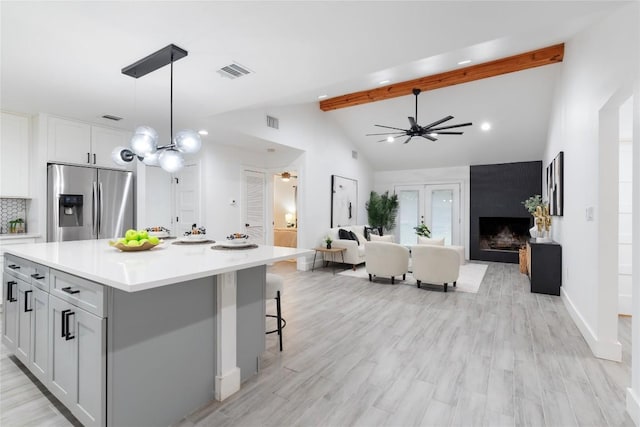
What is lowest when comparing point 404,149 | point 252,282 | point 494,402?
point 494,402

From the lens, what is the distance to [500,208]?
7.86 metres

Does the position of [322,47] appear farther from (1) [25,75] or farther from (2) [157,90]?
(1) [25,75]

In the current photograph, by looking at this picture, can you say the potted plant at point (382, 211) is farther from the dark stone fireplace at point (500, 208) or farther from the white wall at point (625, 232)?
the white wall at point (625, 232)

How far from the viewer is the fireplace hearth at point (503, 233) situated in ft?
25.8

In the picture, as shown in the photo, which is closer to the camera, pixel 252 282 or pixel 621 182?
pixel 252 282

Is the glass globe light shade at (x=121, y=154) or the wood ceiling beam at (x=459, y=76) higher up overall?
the wood ceiling beam at (x=459, y=76)

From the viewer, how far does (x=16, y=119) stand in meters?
4.08

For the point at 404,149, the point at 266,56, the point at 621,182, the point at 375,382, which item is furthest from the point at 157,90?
the point at 404,149

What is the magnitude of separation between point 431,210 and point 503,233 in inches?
73.5

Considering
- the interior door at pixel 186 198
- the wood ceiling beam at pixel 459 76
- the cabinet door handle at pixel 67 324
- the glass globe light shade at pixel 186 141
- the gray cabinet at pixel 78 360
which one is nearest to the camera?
the gray cabinet at pixel 78 360

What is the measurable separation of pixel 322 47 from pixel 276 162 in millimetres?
4483

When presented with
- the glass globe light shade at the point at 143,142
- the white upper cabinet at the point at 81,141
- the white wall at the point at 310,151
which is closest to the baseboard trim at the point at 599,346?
the glass globe light shade at the point at 143,142

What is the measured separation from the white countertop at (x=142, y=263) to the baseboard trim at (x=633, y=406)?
220cm

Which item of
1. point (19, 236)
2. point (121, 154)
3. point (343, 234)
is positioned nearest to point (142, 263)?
point (121, 154)
